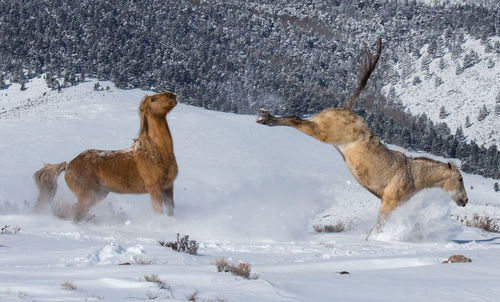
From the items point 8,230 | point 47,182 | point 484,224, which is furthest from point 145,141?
point 484,224

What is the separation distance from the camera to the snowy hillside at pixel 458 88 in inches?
2345

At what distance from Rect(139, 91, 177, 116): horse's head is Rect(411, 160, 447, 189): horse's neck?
3.47m

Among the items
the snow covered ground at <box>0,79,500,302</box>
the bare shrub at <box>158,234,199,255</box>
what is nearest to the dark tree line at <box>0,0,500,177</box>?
the snow covered ground at <box>0,79,500,302</box>

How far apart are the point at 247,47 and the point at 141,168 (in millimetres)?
72733

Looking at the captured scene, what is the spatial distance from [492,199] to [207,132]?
13745 millimetres

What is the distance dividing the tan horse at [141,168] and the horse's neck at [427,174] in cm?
333

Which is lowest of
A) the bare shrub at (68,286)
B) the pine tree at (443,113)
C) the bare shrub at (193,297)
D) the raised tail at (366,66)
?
the bare shrub at (193,297)

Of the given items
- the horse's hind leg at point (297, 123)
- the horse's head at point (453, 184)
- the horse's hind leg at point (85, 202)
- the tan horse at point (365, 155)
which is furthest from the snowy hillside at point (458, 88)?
the horse's hind leg at point (85, 202)

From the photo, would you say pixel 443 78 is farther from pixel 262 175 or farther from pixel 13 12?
pixel 262 175

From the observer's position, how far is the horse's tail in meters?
8.41

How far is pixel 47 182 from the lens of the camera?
852 centimetres

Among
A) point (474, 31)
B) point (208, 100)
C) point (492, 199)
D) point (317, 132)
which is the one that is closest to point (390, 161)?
point (317, 132)

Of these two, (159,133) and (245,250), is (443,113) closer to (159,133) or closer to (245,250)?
(159,133)

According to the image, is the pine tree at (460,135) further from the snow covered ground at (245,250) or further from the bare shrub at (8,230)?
the bare shrub at (8,230)
